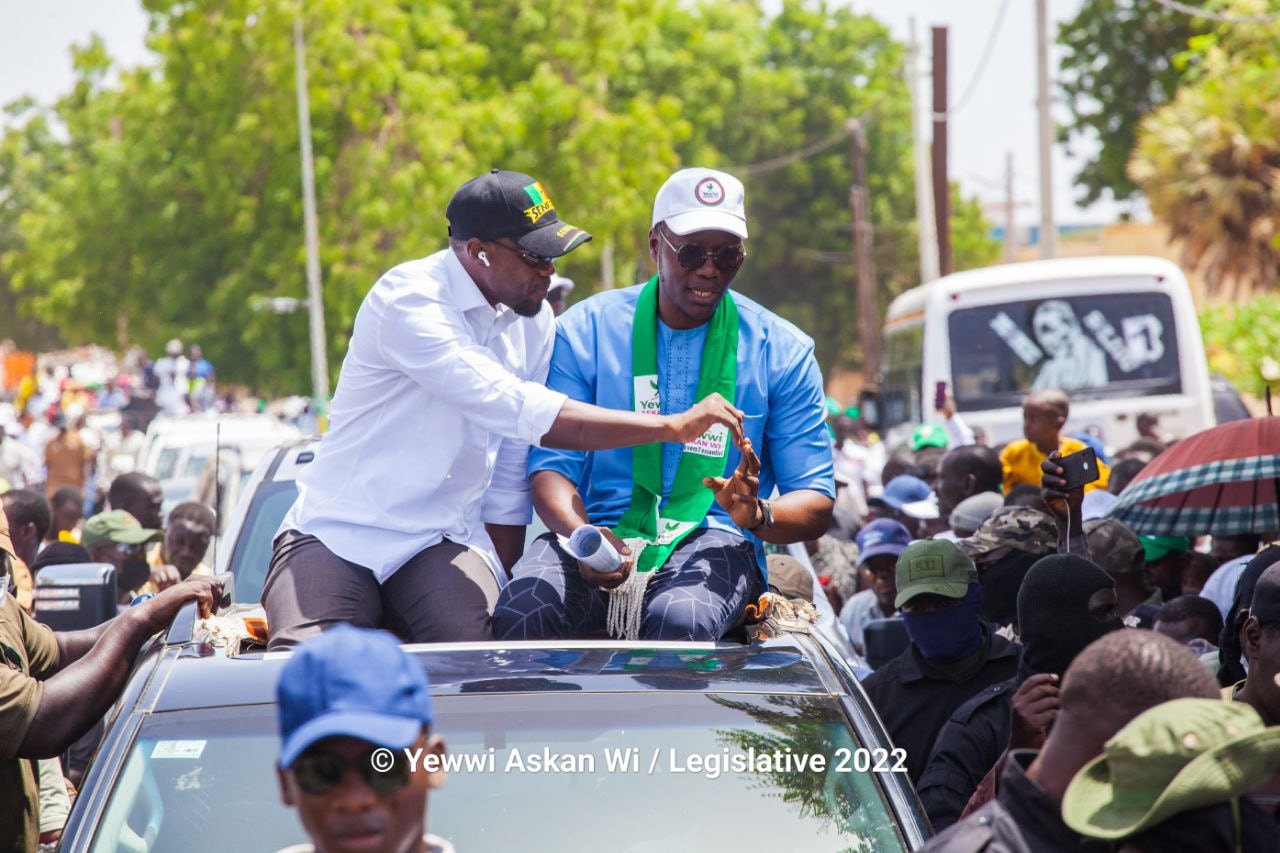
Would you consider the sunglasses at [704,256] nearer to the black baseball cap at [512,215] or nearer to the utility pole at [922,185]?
the black baseball cap at [512,215]

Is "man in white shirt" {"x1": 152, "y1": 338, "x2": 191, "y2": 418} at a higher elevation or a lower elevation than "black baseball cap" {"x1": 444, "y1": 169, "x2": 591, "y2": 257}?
lower

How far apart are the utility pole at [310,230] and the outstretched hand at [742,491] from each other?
1000 inches

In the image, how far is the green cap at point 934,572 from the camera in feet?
17.0

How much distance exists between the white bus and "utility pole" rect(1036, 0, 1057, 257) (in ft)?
29.5

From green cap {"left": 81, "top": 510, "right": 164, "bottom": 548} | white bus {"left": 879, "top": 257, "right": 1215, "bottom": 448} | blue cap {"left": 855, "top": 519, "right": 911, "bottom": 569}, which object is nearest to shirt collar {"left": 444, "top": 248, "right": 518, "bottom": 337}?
blue cap {"left": 855, "top": 519, "right": 911, "bottom": 569}

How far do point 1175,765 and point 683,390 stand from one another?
2335 mm

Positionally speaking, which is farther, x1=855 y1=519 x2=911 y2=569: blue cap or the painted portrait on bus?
the painted portrait on bus

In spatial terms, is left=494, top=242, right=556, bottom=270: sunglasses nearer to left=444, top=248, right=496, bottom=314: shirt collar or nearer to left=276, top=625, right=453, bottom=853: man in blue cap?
left=444, top=248, right=496, bottom=314: shirt collar

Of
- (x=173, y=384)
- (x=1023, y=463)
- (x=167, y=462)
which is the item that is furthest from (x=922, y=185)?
(x=1023, y=463)

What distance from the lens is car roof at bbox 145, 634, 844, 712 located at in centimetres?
358

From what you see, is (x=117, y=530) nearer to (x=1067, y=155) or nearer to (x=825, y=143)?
(x=1067, y=155)

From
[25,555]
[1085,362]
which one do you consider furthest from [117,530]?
[1085,362]

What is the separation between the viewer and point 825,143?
50.2m

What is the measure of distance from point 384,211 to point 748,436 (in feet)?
83.3
